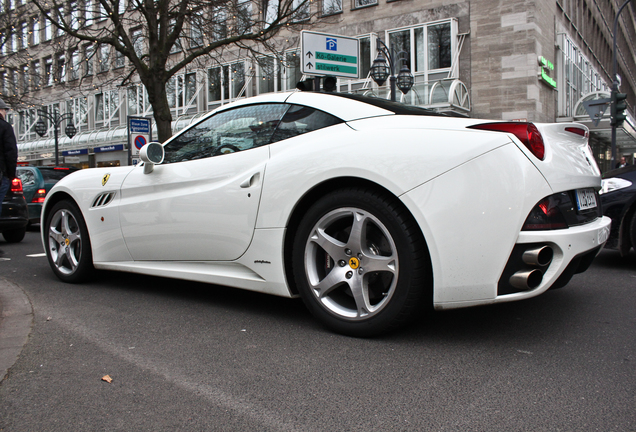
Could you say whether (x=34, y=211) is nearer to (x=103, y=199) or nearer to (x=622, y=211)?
(x=103, y=199)

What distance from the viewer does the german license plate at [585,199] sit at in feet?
9.66

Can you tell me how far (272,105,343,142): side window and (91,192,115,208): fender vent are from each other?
5.70ft

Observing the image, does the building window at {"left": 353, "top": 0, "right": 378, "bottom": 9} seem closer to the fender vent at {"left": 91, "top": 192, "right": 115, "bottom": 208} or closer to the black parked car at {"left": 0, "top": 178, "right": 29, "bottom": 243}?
the black parked car at {"left": 0, "top": 178, "right": 29, "bottom": 243}

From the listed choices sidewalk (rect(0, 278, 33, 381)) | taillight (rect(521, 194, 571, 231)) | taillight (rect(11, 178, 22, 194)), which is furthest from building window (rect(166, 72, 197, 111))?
taillight (rect(521, 194, 571, 231))

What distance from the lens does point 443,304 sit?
2.75 m

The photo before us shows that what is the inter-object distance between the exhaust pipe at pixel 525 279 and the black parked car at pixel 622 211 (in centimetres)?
311

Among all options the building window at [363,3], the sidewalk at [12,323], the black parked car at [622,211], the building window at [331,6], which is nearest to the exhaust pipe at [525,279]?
the sidewalk at [12,323]

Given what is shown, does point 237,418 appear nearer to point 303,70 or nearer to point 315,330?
point 315,330

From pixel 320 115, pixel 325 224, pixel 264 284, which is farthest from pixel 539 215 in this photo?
pixel 264 284

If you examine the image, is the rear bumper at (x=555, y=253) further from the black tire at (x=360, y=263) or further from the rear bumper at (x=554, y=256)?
the black tire at (x=360, y=263)

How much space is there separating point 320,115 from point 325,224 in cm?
71

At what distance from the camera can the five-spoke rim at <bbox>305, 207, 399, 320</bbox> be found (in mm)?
2906

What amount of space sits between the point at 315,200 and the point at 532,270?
125 centimetres

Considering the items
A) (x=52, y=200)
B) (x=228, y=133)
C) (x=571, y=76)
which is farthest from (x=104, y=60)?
(x=571, y=76)
